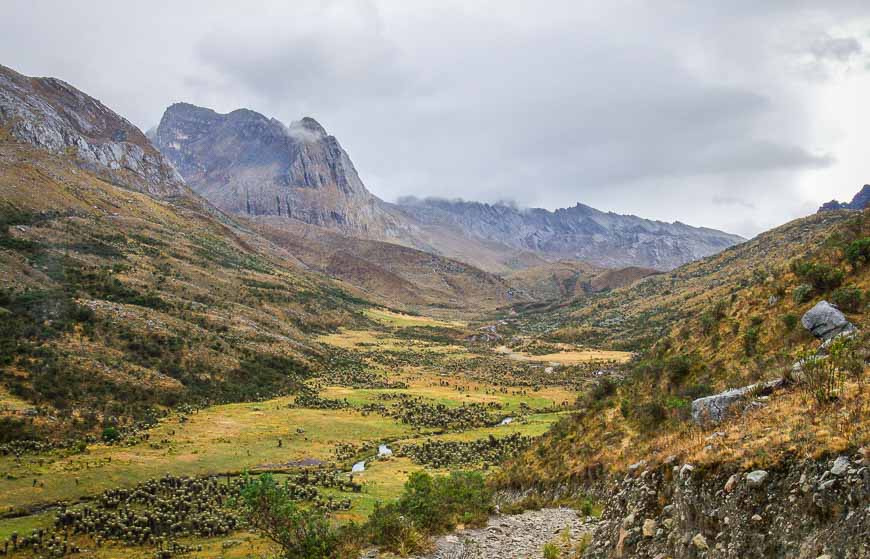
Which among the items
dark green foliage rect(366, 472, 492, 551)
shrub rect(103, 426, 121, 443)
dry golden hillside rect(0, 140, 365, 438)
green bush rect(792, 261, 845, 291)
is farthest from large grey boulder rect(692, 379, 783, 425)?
dry golden hillside rect(0, 140, 365, 438)

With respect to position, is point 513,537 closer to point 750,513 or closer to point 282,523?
point 282,523

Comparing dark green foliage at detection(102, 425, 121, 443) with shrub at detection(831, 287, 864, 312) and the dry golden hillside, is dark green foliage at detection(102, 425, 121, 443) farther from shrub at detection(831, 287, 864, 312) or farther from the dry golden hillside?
shrub at detection(831, 287, 864, 312)

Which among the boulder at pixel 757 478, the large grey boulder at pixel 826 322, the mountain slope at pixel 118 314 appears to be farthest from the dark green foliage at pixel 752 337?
the mountain slope at pixel 118 314

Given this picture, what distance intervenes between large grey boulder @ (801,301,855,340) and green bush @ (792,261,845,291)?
130 inches

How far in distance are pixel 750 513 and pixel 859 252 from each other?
18193 millimetres

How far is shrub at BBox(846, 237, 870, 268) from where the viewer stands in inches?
817

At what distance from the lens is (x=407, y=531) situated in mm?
16016

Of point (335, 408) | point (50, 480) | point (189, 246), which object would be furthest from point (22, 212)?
point (50, 480)

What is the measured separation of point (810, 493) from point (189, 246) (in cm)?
17973

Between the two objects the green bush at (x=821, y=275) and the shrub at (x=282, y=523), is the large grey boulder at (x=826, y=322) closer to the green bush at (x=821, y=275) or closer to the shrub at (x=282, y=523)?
the green bush at (x=821, y=275)

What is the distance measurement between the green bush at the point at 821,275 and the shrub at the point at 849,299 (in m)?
2.05

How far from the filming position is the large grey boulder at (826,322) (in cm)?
1730

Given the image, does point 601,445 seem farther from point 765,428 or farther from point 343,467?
point 343,467

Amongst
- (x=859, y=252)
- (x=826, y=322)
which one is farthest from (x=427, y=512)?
(x=859, y=252)
